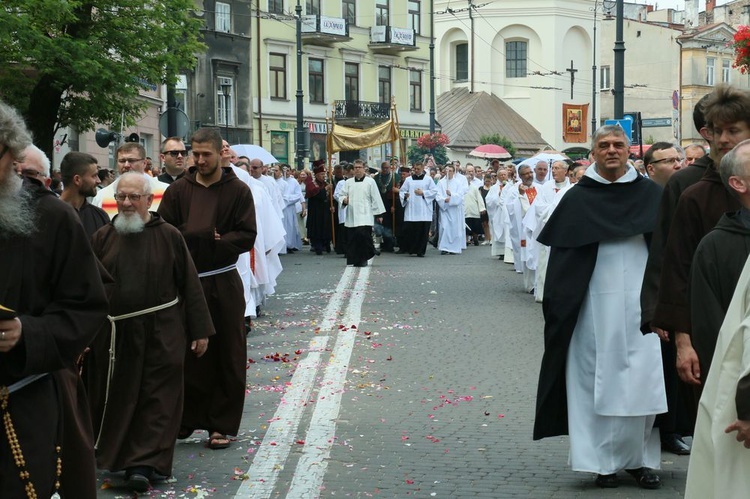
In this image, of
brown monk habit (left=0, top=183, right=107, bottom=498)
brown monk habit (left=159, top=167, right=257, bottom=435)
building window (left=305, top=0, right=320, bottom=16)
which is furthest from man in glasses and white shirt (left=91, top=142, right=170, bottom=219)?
building window (left=305, top=0, right=320, bottom=16)

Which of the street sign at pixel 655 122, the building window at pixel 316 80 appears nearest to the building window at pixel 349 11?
the building window at pixel 316 80

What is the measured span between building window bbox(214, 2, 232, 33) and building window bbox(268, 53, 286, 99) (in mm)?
2697

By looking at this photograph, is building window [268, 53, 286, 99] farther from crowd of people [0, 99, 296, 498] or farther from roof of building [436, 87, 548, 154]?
crowd of people [0, 99, 296, 498]

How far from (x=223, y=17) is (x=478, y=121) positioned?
69.1 feet

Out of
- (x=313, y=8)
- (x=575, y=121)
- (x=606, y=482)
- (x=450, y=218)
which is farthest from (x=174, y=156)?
(x=575, y=121)

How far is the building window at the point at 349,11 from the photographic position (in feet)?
198

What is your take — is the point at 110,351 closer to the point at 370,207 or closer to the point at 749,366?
the point at 749,366

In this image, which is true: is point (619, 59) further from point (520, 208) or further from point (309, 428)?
point (309, 428)

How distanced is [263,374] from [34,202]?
21.9 feet

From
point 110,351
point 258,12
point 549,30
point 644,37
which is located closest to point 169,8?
point 110,351

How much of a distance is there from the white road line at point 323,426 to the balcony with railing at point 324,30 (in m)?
45.2

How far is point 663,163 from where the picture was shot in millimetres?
9469

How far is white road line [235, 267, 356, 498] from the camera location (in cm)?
703

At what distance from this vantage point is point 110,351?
7.28 meters
